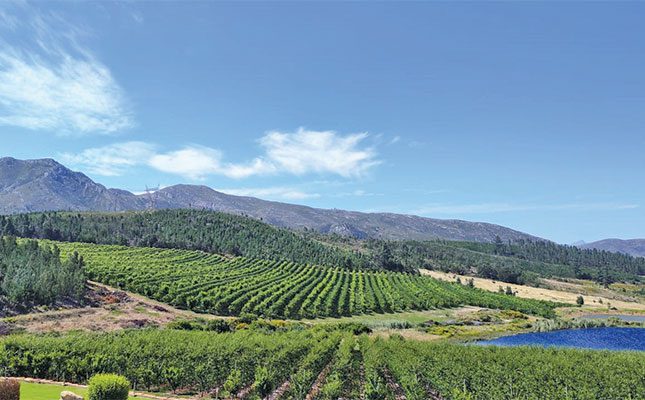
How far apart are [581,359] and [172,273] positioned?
91.3m

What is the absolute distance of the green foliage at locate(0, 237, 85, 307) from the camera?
6738 cm

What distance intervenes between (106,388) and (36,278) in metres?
63.2

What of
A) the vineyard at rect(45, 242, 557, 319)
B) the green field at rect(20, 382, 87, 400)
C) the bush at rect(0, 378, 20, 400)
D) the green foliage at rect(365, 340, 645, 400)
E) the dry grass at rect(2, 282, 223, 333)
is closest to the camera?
the bush at rect(0, 378, 20, 400)

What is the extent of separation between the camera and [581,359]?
4038 cm

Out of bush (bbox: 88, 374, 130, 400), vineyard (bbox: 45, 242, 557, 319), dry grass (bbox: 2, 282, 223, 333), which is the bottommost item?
dry grass (bbox: 2, 282, 223, 333)

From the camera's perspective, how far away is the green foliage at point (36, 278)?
67.4 meters

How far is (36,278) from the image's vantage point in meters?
70.8

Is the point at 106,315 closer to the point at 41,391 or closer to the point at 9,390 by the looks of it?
the point at 41,391

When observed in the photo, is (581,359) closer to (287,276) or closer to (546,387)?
(546,387)

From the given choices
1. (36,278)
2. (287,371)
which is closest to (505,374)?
(287,371)

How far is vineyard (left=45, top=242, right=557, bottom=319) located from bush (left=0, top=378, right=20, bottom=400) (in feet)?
213

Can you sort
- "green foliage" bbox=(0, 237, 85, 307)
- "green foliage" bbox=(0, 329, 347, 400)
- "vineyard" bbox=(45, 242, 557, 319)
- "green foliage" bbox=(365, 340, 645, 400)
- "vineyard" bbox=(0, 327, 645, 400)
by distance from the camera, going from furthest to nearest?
"vineyard" bbox=(45, 242, 557, 319) < "green foliage" bbox=(0, 237, 85, 307) < "green foliage" bbox=(365, 340, 645, 400) < "green foliage" bbox=(0, 329, 347, 400) < "vineyard" bbox=(0, 327, 645, 400)

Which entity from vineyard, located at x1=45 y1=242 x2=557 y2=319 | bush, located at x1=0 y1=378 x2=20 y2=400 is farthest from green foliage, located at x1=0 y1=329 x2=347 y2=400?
vineyard, located at x1=45 y1=242 x2=557 y2=319

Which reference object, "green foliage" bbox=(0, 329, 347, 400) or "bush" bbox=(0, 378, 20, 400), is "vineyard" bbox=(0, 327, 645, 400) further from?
"bush" bbox=(0, 378, 20, 400)
